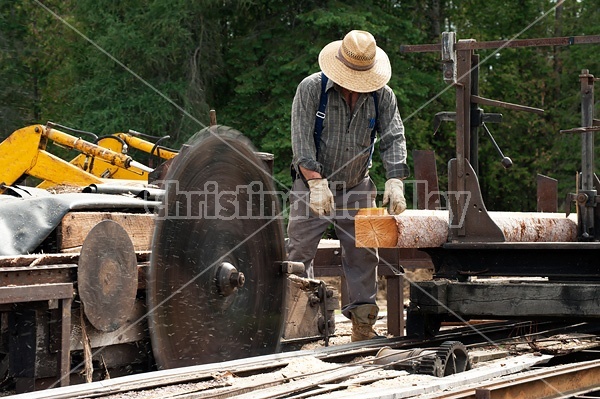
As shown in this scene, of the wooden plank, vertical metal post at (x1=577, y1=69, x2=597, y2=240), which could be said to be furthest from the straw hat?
the wooden plank

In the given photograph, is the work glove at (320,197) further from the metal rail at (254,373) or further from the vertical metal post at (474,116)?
the vertical metal post at (474,116)

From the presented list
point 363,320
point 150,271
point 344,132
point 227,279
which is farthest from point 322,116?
point 150,271

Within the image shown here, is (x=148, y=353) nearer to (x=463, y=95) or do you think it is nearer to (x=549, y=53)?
(x=463, y=95)

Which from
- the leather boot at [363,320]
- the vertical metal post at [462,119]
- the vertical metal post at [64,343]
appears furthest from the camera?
the leather boot at [363,320]

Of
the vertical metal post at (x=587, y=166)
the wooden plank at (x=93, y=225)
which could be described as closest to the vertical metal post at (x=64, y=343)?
the wooden plank at (x=93, y=225)

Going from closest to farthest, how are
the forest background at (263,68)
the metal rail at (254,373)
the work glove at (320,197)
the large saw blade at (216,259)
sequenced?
the metal rail at (254,373) < the large saw blade at (216,259) < the work glove at (320,197) < the forest background at (263,68)

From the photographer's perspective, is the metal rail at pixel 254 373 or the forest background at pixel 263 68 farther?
the forest background at pixel 263 68

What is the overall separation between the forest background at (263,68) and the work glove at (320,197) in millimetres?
11961

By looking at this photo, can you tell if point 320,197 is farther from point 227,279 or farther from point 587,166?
point 587,166

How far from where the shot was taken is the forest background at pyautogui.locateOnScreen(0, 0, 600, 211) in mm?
19516

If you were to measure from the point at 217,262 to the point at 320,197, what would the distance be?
2.98 feet

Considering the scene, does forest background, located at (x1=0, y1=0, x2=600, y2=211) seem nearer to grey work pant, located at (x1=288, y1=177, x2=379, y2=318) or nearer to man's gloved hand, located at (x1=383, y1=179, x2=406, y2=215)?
grey work pant, located at (x1=288, y1=177, x2=379, y2=318)

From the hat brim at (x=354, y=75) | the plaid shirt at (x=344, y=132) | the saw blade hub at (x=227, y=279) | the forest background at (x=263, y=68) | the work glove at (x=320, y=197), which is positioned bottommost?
the saw blade hub at (x=227, y=279)

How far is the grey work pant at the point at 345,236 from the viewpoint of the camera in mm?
6391
